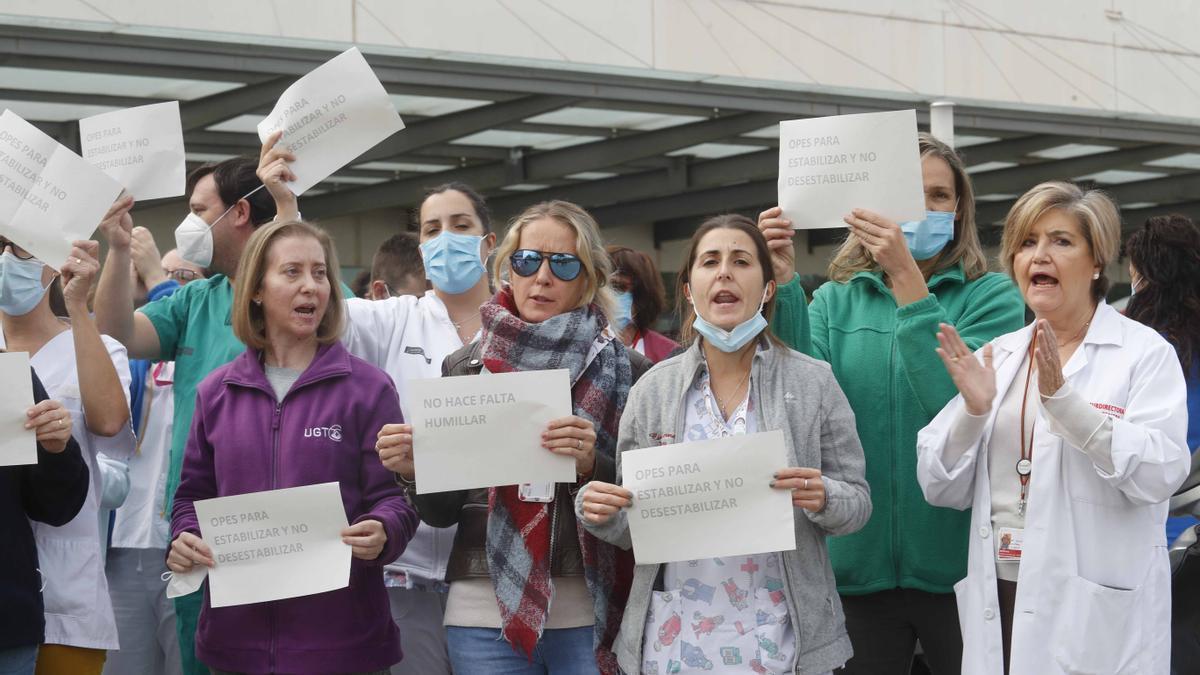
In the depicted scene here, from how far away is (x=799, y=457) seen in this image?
391cm

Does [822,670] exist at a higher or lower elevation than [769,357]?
lower

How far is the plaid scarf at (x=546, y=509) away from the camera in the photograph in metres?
4.05

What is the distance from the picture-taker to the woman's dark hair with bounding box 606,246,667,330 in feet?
21.9

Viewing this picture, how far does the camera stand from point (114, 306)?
4883 millimetres

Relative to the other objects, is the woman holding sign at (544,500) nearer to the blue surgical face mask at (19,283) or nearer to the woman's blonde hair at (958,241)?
the woman's blonde hair at (958,241)

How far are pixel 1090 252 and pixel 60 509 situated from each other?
2983 millimetres

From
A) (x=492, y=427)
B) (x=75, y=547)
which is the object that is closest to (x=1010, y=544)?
(x=492, y=427)

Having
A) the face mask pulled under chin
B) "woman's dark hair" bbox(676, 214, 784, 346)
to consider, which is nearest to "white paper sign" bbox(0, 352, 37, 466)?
the face mask pulled under chin

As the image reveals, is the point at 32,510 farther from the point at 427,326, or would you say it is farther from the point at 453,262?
the point at 453,262

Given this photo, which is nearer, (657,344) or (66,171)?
(66,171)

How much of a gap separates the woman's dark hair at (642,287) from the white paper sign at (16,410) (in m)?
3.05

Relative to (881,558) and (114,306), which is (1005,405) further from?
(114,306)

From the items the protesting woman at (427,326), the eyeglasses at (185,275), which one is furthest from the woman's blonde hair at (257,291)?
the eyeglasses at (185,275)

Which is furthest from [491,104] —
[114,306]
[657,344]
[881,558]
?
[881,558]
